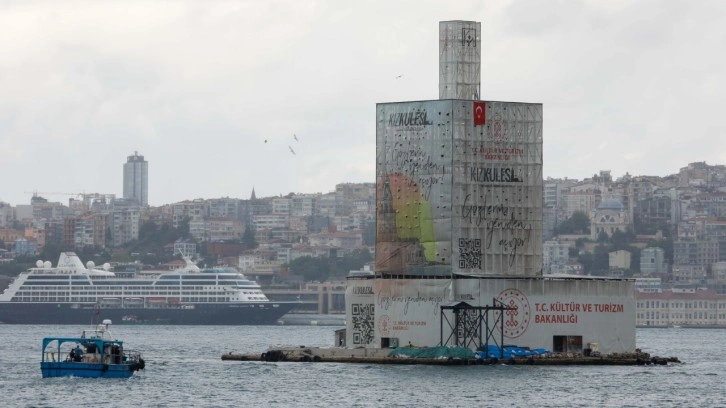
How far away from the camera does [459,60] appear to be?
68.3 metres

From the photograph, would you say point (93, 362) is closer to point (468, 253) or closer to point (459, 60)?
point (468, 253)

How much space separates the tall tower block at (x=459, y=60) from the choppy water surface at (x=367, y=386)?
384 inches

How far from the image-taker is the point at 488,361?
63.5m

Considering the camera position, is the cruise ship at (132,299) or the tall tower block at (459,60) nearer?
the tall tower block at (459,60)

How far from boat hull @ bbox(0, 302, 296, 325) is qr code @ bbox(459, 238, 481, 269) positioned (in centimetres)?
8250

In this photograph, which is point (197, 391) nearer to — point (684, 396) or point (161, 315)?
point (684, 396)

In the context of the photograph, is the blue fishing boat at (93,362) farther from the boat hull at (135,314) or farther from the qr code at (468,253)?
the boat hull at (135,314)

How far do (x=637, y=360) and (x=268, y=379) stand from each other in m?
12.9

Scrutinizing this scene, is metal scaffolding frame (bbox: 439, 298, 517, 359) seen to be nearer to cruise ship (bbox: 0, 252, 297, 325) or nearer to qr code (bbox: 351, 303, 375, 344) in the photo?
qr code (bbox: 351, 303, 375, 344)

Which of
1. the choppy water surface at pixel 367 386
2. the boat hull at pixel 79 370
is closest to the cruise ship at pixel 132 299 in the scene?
the choppy water surface at pixel 367 386

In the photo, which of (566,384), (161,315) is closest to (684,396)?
(566,384)

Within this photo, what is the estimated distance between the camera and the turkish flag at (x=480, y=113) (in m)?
65.8

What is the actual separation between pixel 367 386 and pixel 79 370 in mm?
8714

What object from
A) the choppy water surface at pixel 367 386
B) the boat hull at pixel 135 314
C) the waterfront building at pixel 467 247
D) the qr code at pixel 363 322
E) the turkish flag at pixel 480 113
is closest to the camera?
the choppy water surface at pixel 367 386
